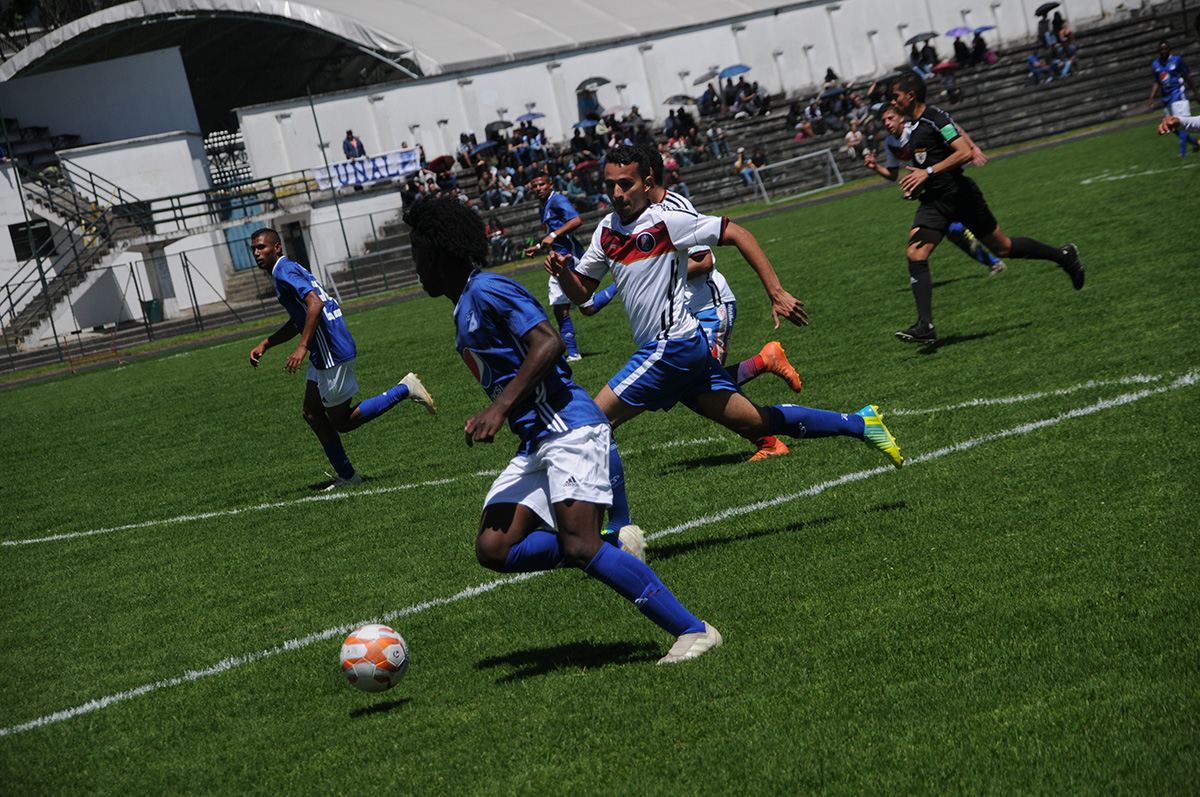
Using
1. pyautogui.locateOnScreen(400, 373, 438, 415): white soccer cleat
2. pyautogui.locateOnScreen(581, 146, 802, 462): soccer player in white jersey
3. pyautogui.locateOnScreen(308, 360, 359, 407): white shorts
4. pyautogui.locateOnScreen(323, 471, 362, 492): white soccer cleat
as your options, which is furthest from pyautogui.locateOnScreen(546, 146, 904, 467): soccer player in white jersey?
pyautogui.locateOnScreen(400, 373, 438, 415): white soccer cleat

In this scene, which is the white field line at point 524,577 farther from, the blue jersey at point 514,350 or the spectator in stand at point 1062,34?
the spectator in stand at point 1062,34

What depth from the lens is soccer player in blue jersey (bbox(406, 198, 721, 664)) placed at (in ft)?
13.9

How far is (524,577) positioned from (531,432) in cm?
165

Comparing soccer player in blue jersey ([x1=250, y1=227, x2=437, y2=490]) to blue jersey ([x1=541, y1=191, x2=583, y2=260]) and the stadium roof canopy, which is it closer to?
blue jersey ([x1=541, y1=191, x2=583, y2=260])

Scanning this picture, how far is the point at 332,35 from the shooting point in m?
43.1

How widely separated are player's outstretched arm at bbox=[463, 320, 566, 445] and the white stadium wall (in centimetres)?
3892

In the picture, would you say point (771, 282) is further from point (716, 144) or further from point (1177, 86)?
point (716, 144)

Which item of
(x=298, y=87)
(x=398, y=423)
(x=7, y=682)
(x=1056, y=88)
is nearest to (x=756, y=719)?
(x=7, y=682)

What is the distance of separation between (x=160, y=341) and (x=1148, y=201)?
81.7 feet

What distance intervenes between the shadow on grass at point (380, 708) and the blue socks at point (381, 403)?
18.1 ft

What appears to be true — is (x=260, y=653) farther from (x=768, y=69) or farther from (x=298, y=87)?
(x=298, y=87)

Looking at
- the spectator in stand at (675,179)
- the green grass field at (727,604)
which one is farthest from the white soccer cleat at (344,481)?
the spectator in stand at (675,179)

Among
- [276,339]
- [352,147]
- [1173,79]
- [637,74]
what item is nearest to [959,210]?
[276,339]

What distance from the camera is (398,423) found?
38.8ft
